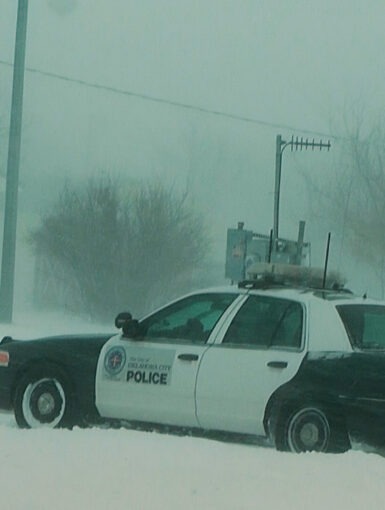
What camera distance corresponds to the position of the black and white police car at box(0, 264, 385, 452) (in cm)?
859

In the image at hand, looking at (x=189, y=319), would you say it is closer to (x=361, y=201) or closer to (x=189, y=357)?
(x=189, y=357)

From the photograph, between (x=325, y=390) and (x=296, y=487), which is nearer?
(x=296, y=487)

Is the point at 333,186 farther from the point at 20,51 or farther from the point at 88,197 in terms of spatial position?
the point at 20,51

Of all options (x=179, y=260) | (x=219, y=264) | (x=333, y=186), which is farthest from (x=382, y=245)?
(x=179, y=260)

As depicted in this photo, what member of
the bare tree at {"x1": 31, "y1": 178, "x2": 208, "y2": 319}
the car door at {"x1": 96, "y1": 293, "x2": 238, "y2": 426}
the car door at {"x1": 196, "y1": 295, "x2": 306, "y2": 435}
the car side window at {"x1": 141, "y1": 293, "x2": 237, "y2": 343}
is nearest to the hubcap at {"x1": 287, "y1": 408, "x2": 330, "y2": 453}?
the car door at {"x1": 196, "y1": 295, "x2": 306, "y2": 435}

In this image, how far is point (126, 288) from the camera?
3469cm

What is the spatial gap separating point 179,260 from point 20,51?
437 inches

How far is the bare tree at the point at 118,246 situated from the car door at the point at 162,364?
24.7m

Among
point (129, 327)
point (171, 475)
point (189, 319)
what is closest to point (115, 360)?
point (129, 327)

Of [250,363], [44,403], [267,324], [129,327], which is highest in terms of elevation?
[267,324]

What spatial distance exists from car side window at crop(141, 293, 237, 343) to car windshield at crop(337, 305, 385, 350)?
958 mm

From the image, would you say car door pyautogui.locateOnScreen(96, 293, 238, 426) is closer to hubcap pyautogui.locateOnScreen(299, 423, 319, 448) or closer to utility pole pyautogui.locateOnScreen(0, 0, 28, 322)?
hubcap pyautogui.locateOnScreen(299, 423, 319, 448)

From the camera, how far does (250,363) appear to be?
9.05 m

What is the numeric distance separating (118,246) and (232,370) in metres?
26.5
